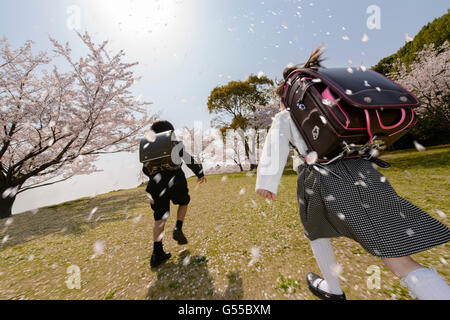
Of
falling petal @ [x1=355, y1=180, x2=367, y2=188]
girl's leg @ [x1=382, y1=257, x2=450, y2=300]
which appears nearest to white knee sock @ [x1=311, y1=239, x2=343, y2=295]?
girl's leg @ [x1=382, y1=257, x2=450, y2=300]

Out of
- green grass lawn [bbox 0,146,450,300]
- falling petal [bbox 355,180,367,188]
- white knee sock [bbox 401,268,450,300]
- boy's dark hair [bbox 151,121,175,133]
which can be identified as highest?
boy's dark hair [bbox 151,121,175,133]

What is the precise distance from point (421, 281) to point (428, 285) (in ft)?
0.12

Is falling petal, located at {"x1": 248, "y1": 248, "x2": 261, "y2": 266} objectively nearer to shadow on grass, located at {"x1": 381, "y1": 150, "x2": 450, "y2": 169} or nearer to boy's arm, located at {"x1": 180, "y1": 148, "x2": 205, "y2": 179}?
boy's arm, located at {"x1": 180, "y1": 148, "x2": 205, "y2": 179}

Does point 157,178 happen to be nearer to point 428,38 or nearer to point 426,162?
point 426,162

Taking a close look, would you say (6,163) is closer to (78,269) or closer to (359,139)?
(78,269)

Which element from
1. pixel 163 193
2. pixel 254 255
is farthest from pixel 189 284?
pixel 163 193

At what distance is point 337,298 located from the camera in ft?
6.19

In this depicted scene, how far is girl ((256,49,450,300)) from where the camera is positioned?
1160 mm

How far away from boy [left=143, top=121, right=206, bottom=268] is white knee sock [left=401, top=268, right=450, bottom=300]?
2.88 m

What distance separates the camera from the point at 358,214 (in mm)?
1312
